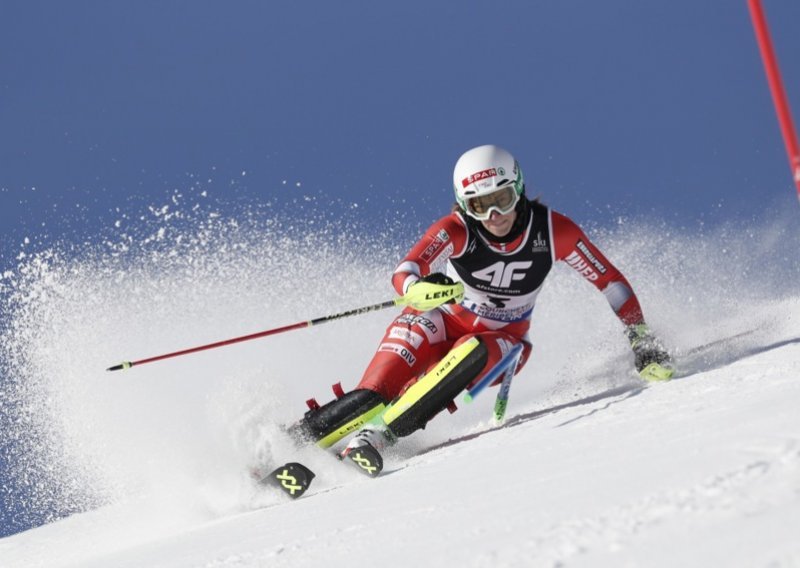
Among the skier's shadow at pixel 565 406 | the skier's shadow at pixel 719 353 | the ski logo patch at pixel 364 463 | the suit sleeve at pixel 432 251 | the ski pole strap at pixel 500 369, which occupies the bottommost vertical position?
the skier's shadow at pixel 719 353

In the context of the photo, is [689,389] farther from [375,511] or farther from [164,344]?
[164,344]

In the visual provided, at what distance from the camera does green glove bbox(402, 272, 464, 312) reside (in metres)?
5.18

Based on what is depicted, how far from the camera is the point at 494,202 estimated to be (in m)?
5.55

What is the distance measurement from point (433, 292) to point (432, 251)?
0.48 metres

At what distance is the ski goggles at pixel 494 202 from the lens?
5.53 meters

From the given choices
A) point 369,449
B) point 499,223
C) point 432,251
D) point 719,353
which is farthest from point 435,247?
point 719,353

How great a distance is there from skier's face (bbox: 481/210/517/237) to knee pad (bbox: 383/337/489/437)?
2.31 feet

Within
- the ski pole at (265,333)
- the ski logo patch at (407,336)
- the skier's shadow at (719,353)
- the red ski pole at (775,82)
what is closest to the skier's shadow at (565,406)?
the skier's shadow at (719,353)

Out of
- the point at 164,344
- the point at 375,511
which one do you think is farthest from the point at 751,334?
the point at 164,344

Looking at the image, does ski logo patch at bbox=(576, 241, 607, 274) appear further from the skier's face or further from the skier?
the skier's face

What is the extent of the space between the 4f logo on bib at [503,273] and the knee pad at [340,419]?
1024 millimetres

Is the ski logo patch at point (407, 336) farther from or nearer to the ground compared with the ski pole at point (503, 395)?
farther from the ground

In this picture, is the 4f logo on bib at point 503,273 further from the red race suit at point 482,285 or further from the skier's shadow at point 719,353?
the skier's shadow at point 719,353

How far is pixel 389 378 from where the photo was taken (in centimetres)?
548
